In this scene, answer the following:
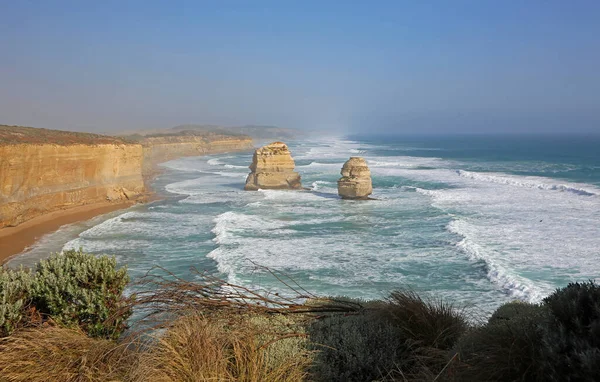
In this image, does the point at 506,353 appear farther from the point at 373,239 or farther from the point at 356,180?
the point at 356,180

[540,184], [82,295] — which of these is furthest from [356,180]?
[82,295]

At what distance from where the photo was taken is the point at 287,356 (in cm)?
388

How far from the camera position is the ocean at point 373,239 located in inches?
602

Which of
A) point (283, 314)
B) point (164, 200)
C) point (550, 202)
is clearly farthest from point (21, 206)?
point (550, 202)

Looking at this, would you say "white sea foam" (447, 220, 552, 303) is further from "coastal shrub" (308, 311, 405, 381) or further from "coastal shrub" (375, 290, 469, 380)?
"coastal shrub" (308, 311, 405, 381)

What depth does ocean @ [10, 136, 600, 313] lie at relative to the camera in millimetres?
15281

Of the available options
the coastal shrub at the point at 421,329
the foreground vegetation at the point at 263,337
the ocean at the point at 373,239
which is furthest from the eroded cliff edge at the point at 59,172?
the coastal shrub at the point at 421,329

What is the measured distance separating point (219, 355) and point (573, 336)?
246cm

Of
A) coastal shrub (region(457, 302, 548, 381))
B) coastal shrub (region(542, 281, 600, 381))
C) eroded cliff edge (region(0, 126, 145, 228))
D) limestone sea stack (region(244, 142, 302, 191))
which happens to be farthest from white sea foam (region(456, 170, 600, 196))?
coastal shrub (region(542, 281, 600, 381))

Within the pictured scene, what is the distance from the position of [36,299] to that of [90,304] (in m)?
0.67

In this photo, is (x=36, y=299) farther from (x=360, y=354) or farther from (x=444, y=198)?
(x=444, y=198)

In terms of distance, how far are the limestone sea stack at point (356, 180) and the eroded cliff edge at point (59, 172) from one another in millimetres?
15817

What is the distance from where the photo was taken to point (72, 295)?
15.9ft

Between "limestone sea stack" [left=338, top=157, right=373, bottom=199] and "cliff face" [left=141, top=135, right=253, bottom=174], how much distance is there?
44836 mm
